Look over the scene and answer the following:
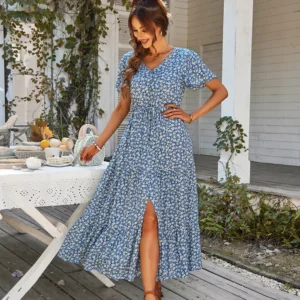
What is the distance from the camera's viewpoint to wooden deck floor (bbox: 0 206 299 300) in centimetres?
262

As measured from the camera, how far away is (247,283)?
2.87m

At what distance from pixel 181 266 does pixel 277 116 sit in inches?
175

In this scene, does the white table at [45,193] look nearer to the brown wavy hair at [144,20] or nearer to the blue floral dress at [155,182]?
the blue floral dress at [155,182]

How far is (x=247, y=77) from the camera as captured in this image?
Answer: 173 inches

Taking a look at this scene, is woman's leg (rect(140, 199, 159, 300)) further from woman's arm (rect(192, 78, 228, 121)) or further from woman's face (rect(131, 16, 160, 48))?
woman's face (rect(131, 16, 160, 48))

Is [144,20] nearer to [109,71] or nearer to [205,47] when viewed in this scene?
[109,71]

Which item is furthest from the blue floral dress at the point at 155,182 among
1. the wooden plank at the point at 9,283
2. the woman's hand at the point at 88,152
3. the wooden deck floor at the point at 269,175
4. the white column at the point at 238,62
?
the white column at the point at 238,62

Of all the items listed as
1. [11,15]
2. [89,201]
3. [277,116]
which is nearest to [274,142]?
[277,116]

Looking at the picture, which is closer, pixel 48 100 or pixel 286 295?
pixel 286 295

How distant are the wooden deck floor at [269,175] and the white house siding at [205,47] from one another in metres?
0.76

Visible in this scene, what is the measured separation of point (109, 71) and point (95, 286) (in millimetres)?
4104

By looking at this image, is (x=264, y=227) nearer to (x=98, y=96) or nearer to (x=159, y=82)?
(x=159, y=82)

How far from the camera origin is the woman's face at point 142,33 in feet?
7.18

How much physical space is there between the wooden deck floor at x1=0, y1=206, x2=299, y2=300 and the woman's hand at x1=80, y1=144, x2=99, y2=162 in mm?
762
